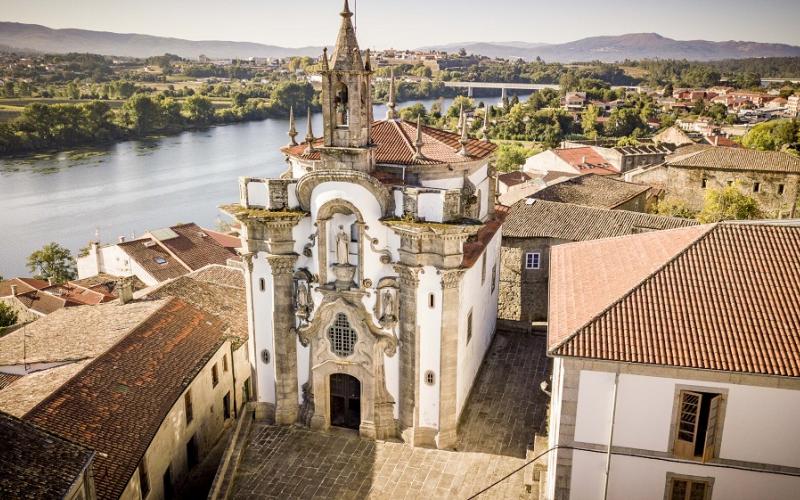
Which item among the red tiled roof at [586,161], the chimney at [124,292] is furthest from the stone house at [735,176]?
the chimney at [124,292]

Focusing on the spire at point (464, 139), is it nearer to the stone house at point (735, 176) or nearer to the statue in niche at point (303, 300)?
the statue in niche at point (303, 300)

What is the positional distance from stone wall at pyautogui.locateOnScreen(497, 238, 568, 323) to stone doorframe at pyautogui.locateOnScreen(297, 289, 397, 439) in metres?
10.5

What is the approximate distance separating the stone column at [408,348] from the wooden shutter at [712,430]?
7.92 metres

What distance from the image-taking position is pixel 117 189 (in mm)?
70312

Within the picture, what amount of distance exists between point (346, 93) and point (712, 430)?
12.4m

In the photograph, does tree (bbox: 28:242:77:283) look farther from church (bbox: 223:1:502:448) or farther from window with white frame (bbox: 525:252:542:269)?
window with white frame (bbox: 525:252:542:269)

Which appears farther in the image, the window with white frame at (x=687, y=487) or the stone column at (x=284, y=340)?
the stone column at (x=284, y=340)

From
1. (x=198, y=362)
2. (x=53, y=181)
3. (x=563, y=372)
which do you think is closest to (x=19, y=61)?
(x=53, y=181)

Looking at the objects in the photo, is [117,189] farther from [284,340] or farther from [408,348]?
[408,348]

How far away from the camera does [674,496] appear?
532 inches

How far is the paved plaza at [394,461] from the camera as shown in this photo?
17.3m

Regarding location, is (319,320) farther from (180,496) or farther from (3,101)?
(3,101)

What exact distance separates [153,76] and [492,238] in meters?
141

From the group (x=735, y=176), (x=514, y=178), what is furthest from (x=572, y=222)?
(x=514, y=178)
